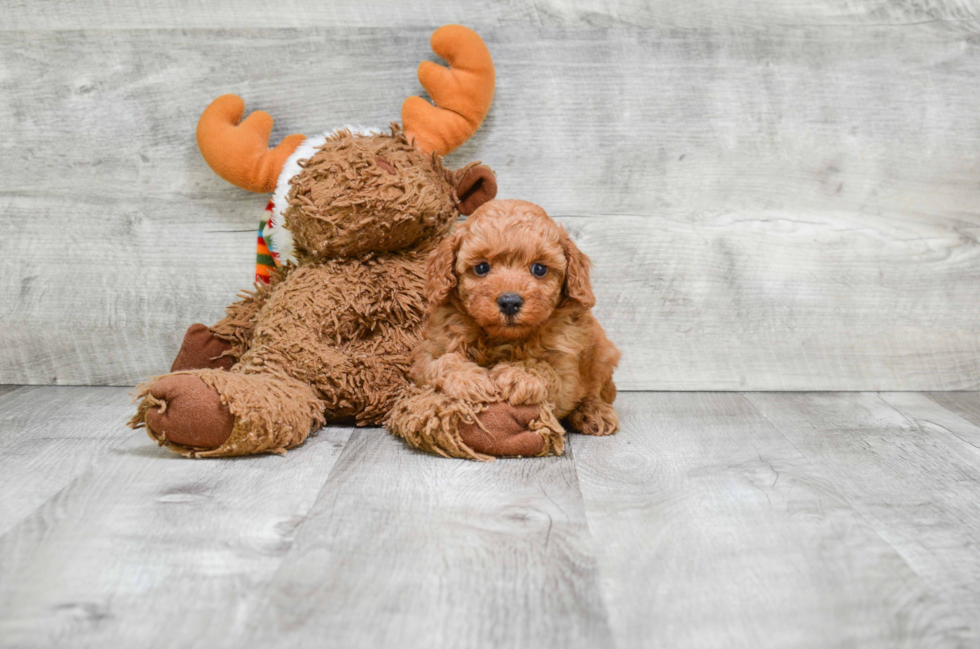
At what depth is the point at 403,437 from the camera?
1267mm

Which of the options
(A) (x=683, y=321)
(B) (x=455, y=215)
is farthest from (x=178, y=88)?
(A) (x=683, y=321)

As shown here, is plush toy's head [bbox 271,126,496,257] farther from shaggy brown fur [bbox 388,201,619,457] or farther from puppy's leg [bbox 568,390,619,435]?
puppy's leg [bbox 568,390,619,435]

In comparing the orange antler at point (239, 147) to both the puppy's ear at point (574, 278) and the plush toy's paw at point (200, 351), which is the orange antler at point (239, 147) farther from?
the puppy's ear at point (574, 278)

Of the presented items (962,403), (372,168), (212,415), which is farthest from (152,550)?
(962,403)

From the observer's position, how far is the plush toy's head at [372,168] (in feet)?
4.33

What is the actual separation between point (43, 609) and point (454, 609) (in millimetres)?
376

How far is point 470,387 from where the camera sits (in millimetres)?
1167

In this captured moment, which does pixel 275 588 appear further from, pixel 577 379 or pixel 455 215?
pixel 455 215

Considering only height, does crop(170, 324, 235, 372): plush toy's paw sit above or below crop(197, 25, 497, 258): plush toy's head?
below

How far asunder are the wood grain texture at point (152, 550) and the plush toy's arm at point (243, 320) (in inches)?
12.9

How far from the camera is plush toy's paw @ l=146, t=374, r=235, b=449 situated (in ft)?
3.62

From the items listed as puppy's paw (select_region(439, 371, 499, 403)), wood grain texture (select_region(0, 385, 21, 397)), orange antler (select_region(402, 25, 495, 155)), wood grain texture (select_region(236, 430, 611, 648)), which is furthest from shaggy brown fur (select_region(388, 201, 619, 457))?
wood grain texture (select_region(0, 385, 21, 397))

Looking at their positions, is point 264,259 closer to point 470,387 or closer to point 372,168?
point 372,168

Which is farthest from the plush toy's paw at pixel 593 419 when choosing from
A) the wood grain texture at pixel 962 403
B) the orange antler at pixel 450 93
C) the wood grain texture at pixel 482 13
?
the wood grain texture at pixel 482 13
